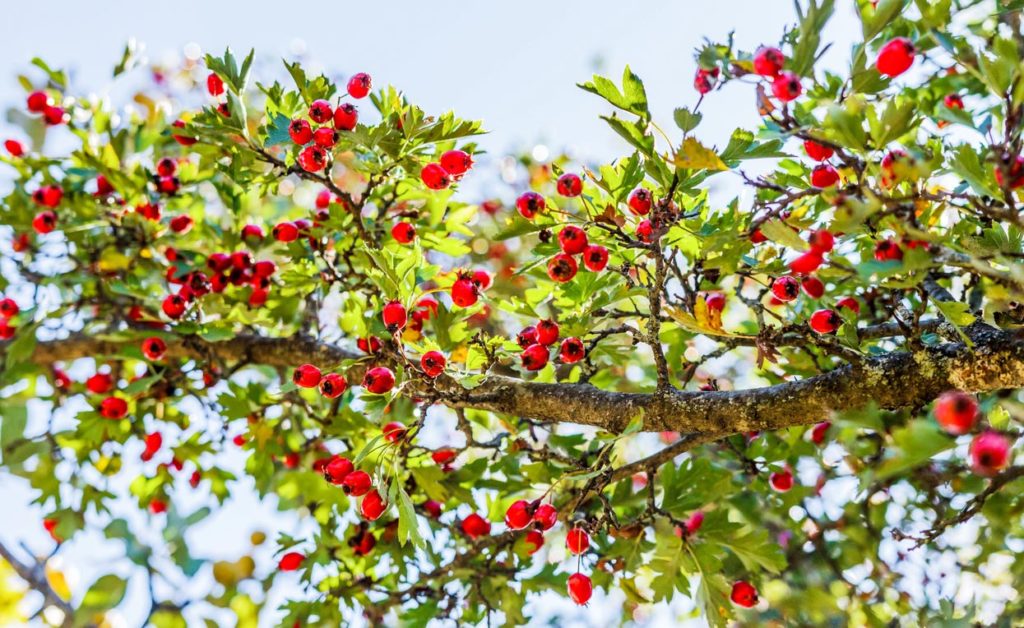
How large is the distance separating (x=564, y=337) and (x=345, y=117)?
1.03m

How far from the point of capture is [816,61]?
2.09 metres

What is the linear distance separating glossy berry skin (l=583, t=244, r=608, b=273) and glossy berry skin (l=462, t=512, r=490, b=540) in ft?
4.06

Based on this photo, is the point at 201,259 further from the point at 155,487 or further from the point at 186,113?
the point at 155,487

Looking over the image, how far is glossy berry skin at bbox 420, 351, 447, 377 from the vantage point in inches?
101

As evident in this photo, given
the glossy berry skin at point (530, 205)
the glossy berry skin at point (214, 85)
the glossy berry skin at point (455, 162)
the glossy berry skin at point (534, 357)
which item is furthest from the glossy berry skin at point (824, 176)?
the glossy berry skin at point (214, 85)

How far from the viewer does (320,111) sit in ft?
8.74

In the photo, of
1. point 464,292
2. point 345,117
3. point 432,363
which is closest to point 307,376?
point 432,363

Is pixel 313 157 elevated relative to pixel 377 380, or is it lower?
elevated

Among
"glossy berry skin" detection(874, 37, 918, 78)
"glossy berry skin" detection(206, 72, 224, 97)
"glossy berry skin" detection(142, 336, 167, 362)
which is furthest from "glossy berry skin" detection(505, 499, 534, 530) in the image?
"glossy berry skin" detection(206, 72, 224, 97)

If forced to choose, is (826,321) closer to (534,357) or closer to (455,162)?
(534,357)

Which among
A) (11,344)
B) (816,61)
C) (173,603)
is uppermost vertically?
(816,61)

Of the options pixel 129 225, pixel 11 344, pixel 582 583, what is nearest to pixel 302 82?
pixel 129 225

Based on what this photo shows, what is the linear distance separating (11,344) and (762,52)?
11.5 ft

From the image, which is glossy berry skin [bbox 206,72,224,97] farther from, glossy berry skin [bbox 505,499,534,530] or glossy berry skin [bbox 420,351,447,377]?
glossy berry skin [bbox 505,499,534,530]
